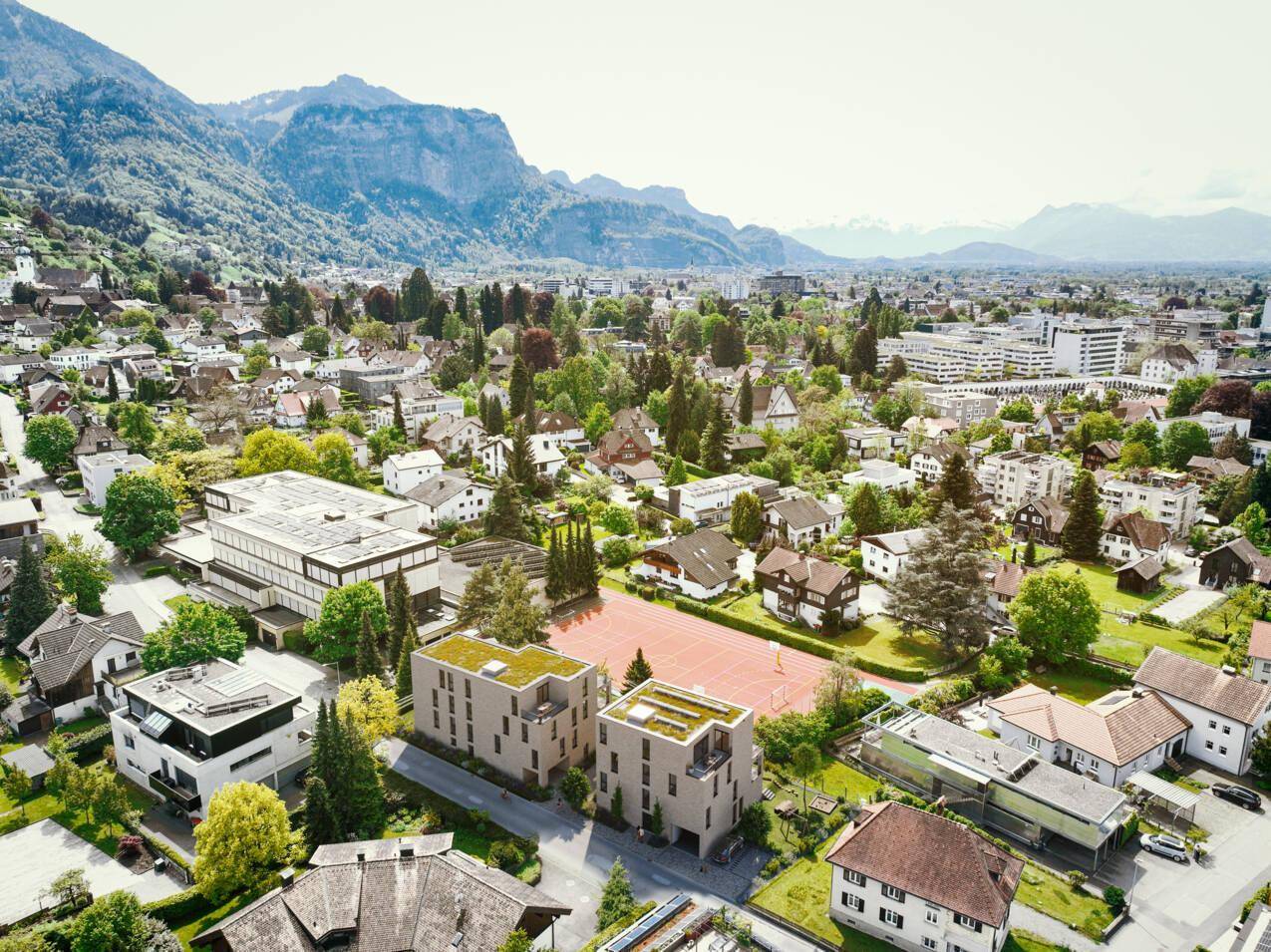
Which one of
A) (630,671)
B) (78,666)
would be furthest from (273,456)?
(630,671)

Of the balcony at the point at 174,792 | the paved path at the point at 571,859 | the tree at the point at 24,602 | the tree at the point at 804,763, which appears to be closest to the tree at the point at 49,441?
the tree at the point at 24,602

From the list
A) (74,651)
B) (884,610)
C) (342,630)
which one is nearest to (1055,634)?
(884,610)

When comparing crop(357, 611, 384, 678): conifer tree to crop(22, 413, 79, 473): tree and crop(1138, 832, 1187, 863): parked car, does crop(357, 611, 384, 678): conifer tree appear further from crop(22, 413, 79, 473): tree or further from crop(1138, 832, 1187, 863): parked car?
crop(22, 413, 79, 473): tree

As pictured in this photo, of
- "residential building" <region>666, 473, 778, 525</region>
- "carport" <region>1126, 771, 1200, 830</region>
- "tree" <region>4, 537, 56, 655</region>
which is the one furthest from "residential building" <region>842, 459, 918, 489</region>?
"tree" <region>4, 537, 56, 655</region>

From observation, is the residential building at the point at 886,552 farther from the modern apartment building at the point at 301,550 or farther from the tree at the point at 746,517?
the modern apartment building at the point at 301,550

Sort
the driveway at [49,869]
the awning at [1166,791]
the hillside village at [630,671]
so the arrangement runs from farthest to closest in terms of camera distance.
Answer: the awning at [1166,791] → the driveway at [49,869] → the hillside village at [630,671]
